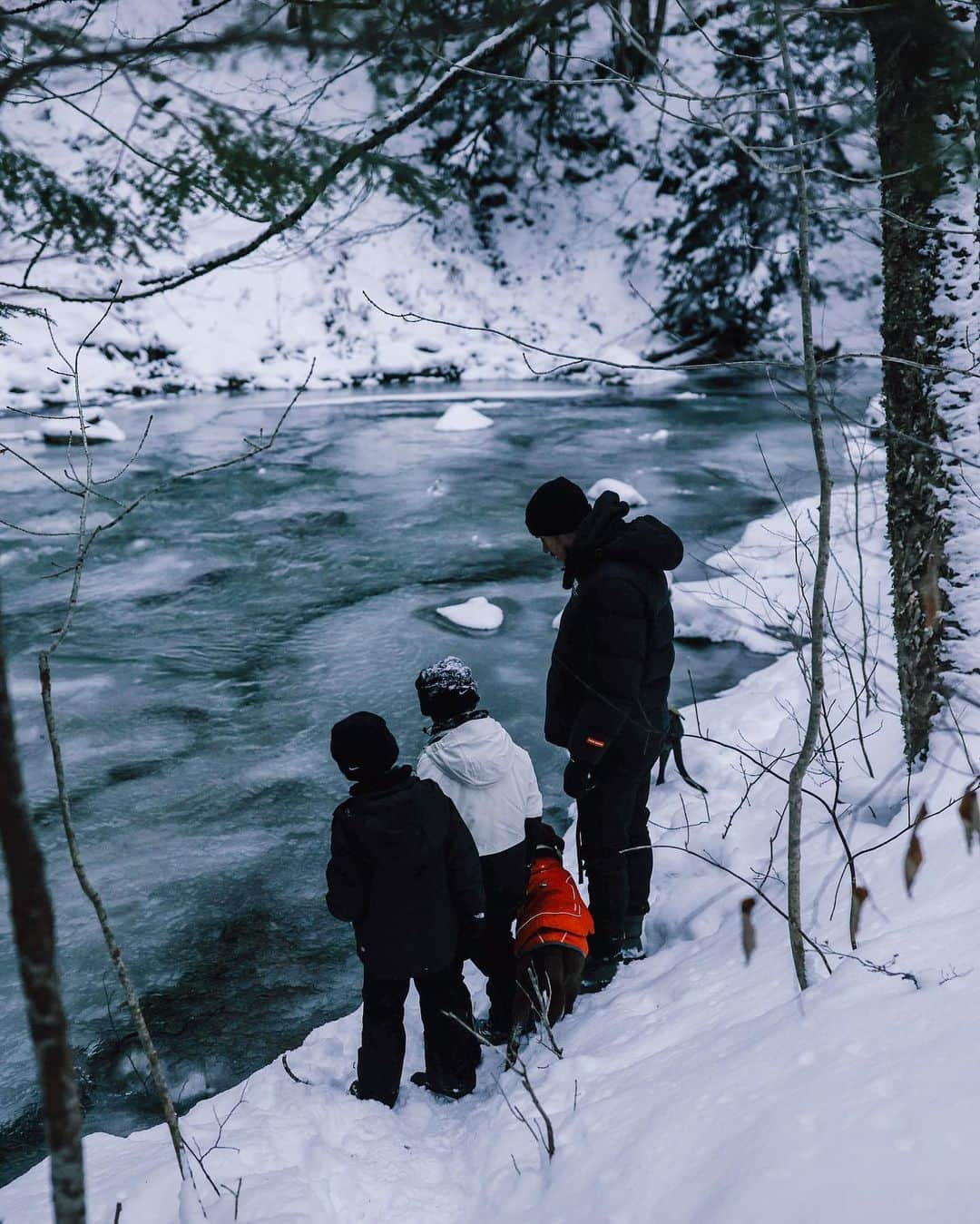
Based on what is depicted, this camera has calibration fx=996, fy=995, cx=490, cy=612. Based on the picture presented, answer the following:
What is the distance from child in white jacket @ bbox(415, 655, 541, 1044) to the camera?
2.96 meters

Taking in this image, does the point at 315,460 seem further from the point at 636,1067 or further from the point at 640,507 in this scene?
the point at 636,1067

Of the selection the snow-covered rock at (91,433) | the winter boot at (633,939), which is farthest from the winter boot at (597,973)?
the snow-covered rock at (91,433)

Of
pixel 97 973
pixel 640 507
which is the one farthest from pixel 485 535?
pixel 97 973

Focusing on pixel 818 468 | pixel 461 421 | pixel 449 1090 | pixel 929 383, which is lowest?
pixel 449 1090

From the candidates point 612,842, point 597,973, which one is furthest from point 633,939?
point 612,842

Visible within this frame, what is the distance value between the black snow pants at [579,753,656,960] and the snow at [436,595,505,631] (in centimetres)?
431

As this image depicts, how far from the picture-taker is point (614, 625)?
9.93 ft

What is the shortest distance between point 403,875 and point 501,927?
566mm

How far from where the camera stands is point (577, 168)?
84.7 feet

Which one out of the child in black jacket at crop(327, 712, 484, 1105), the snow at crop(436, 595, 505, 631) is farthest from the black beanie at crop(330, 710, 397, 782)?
the snow at crop(436, 595, 505, 631)

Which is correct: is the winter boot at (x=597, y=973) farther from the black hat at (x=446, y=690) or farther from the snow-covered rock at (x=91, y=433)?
the snow-covered rock at (x=91, y=433)

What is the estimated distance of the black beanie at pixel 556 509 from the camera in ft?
9.98

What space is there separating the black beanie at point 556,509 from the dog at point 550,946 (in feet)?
3.68

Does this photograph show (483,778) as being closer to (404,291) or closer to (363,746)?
(363,746)
